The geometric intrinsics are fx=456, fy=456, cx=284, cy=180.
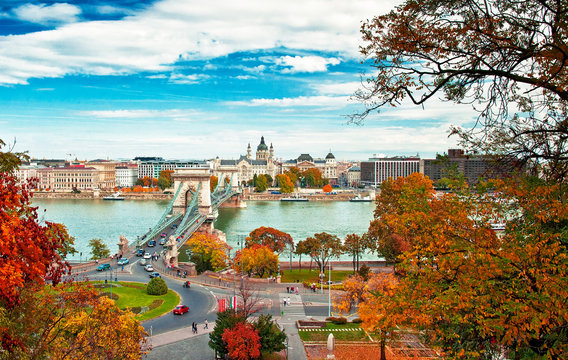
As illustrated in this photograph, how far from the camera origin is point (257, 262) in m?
26.3

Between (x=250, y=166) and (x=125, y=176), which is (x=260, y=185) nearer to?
(x=250, y=166)

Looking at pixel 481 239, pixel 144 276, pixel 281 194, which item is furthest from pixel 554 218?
pixel 281 194

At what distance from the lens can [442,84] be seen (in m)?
6.23

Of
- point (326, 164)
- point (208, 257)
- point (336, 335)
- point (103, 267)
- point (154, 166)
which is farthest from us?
point (326, 164)

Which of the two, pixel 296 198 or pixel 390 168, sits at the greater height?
pixel 390 168

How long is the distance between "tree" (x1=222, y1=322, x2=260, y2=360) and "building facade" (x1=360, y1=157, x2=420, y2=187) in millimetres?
125755

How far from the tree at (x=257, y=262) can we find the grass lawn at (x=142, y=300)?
465cm

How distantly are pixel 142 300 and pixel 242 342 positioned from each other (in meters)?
9.95

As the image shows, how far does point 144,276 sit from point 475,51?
2452 centimetres

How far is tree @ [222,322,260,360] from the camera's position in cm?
1317

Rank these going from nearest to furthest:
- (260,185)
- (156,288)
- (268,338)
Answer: (268,338), (156,288), (260,185)

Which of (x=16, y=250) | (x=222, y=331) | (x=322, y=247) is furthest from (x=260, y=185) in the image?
(x=16, y=250)

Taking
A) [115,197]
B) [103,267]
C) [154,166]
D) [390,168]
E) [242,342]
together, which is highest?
[154,166]

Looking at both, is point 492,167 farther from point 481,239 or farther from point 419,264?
point 419,264
